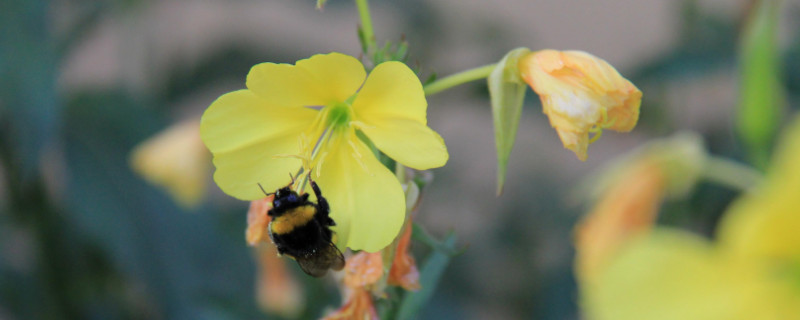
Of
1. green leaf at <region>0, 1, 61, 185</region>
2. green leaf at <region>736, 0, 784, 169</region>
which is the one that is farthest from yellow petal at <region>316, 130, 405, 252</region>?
green leaf at <region>0, 1, 61, 185</region>

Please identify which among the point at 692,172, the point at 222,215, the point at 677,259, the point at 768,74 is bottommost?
the point at 222,215

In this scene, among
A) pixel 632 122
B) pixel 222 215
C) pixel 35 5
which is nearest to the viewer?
pixel 632 122

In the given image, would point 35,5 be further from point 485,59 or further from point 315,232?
point 485,59

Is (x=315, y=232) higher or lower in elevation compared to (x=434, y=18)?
higher

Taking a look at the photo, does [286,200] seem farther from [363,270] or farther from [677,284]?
[677,284]

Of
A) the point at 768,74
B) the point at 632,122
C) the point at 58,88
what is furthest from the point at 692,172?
the point at 58,88

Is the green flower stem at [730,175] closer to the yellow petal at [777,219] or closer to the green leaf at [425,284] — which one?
the green leaf at [425,284]
